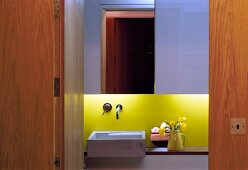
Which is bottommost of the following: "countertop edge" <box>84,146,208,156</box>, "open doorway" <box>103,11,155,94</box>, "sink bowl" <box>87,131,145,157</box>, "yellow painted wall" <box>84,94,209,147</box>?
"countertop edge" <box>84,146,208,156</box>

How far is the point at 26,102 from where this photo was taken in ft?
7.57

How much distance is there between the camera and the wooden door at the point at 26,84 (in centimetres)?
229

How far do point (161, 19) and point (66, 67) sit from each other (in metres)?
1.67

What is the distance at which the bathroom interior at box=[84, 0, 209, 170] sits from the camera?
3705mm

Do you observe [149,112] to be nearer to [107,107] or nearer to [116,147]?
[107,107]

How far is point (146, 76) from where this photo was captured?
13.0 feet

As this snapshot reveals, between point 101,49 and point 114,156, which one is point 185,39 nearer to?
point 101,49

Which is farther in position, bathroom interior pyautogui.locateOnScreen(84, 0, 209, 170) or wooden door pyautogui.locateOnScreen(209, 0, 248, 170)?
bathroom interior pyautogui.locateOnScreen(84, 0, 209, 170)

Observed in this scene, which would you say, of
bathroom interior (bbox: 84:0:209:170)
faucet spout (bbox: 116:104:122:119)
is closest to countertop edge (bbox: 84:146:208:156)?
bathroom interior (bbox: 84:0:209:170)

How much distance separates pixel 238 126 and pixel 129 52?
6.74 feet

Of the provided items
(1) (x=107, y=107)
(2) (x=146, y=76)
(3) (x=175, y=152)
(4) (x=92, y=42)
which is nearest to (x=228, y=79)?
(3) (x=175, y=152)

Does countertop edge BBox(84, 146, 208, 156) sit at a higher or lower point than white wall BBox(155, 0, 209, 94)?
lower

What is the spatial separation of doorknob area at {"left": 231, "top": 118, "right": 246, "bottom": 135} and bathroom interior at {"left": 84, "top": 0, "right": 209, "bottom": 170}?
4.84 feet

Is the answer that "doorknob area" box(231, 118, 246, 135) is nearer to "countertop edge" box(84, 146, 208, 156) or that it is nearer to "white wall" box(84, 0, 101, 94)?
"countertop edge" box(84, 146, 208, 156)
